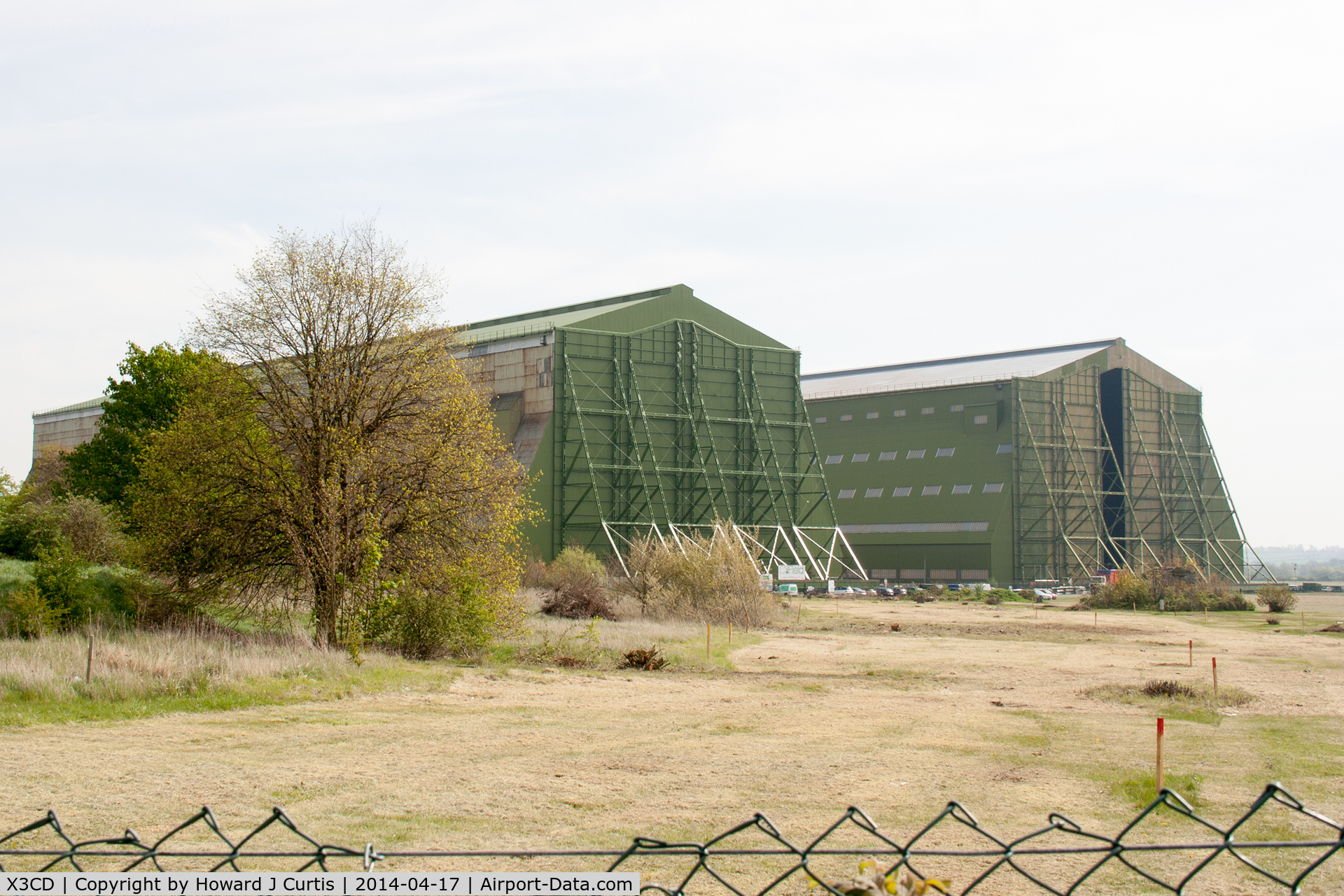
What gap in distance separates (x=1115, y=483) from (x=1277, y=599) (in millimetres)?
25364

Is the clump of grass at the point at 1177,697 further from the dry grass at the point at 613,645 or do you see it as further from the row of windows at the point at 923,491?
the row of windows at the point at 923,491

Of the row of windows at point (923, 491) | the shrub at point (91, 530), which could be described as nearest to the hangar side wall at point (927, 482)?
the row of windows at point (923, 491)

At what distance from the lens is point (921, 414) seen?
88250 mm

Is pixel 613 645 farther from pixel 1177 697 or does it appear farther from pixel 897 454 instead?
pixel 897 454

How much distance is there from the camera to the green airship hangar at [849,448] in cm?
6612

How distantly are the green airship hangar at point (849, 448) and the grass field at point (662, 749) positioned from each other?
3560 centimetres

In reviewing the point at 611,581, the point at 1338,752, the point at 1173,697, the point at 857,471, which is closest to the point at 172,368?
the point at 611,581

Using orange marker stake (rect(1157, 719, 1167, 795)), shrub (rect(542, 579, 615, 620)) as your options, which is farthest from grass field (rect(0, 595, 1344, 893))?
shrub (rect(542, 579, 615, 620))

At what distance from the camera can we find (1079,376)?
85312 mm

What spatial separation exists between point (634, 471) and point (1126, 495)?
4183cm

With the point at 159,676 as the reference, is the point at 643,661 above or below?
below

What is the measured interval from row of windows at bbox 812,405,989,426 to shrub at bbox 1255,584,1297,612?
24.6m

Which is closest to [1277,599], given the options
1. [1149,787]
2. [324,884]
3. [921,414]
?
[921,414]

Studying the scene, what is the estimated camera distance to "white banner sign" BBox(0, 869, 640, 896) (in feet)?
12.8
